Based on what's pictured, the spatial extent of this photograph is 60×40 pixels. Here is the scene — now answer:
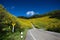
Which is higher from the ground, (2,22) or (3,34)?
(2,22)

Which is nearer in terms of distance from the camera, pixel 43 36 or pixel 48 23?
pixel 43 36

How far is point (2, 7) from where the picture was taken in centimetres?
1898

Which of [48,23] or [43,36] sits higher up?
[48,23]

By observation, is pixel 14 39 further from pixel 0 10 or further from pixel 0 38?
pixel 0 10

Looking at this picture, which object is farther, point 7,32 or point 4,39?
point 7,32

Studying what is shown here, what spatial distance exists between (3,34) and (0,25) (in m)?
0.90

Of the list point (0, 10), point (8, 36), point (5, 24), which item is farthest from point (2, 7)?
point (8, 36)

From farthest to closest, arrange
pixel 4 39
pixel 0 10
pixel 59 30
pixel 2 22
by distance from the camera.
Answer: pixel 59 30
pixel 0 10
pixel 2 22
pixel 4 39

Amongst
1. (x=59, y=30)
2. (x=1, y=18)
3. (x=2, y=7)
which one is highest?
(x=2, y=7)

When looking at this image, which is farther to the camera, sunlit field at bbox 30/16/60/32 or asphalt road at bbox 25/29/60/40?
sunlit field at bbox 30/16/60/32

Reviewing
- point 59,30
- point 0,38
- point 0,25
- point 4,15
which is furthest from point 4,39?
point 59,30

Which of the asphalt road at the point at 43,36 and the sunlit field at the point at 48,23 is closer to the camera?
the asphalt road at the point at 43,36

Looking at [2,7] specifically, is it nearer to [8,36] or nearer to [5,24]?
[5,24]

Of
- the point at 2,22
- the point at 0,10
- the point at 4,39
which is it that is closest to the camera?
the point at 4,39
